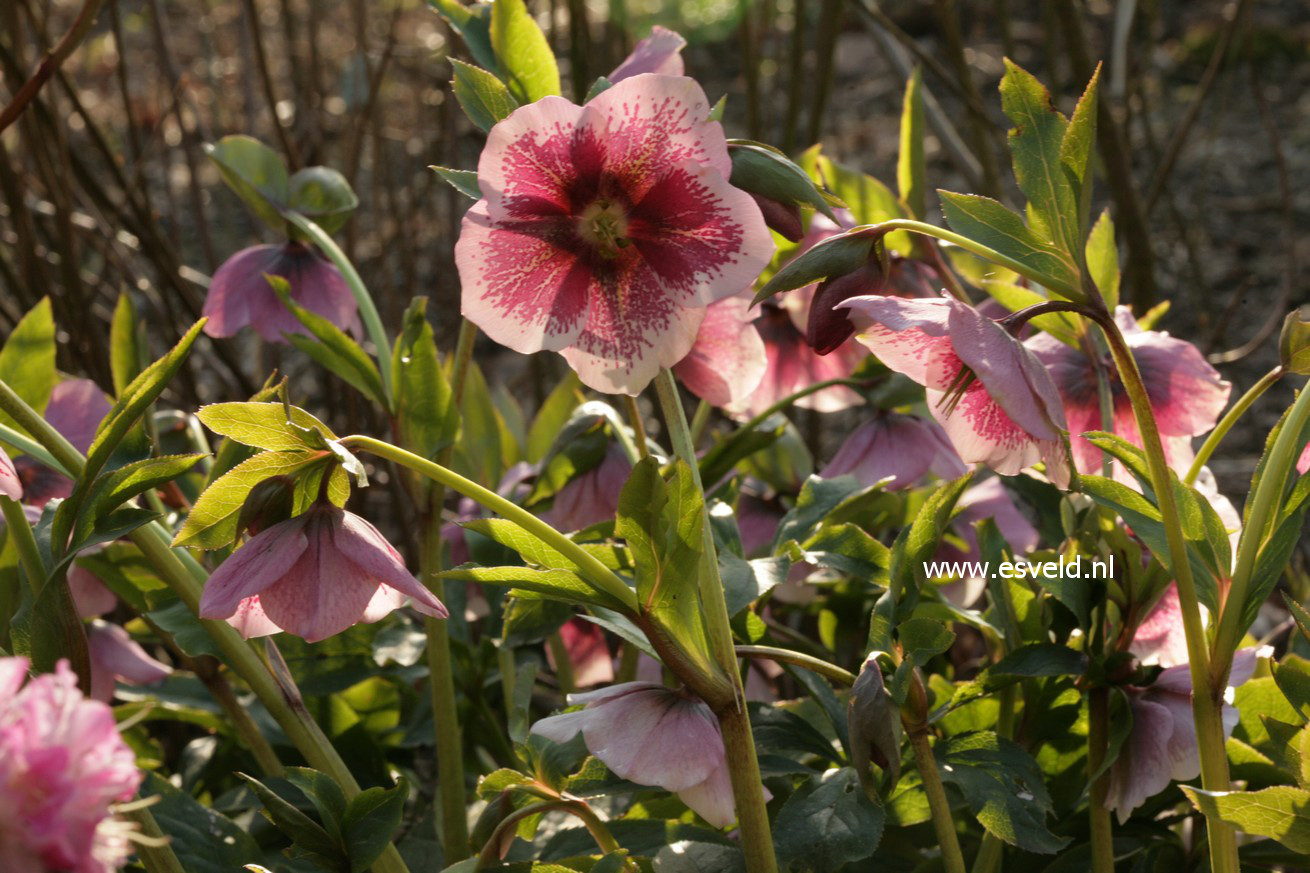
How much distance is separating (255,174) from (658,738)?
541mm

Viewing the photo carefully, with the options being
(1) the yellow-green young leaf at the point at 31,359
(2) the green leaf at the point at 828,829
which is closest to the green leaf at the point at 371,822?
(2) the green leaf at the point at 828,829

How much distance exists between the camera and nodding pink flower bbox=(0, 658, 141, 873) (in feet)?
1.12

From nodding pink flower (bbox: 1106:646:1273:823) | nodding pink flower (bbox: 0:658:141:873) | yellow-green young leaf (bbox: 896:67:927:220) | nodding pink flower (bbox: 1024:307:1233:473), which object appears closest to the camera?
nodding pink flower (bbox: 0:658:141:873)

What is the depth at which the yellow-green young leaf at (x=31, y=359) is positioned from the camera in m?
0.86

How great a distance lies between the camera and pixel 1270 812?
56cm

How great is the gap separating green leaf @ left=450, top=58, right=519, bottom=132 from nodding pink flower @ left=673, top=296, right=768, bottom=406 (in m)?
0.22

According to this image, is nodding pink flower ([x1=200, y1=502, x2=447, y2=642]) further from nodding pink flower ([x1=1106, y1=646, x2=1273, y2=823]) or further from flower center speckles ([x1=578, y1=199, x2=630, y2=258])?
nodding pink flower ([x1=1106, y1=646, x2=1273, y2=823])

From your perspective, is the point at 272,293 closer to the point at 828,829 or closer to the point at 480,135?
the point at 828,829

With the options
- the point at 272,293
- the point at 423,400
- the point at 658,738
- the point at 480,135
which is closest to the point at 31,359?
the point at 272,293

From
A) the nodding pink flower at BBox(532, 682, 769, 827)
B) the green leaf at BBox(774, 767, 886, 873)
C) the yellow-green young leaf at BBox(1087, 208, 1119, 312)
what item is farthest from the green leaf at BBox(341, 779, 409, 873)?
the yellow-green young leaf at BBox(1087, 208, 1119, 312)

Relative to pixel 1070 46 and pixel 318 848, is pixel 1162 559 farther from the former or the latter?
pixel 1070 46

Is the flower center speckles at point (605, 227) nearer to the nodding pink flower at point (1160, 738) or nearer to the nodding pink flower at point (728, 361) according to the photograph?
the nodding pink flower at point (728, 361)

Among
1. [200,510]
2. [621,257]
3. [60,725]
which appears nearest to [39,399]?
[200,510]

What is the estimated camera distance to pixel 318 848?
65cm
